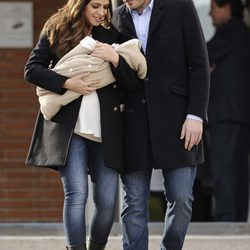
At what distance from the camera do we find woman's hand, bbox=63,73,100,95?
199 inches

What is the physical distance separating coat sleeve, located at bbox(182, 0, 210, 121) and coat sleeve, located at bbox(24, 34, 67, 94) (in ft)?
2.19

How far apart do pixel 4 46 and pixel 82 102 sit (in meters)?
2.39

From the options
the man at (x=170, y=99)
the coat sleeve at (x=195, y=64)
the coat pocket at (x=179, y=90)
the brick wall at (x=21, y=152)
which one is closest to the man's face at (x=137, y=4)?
the man at (x=170, y=99)

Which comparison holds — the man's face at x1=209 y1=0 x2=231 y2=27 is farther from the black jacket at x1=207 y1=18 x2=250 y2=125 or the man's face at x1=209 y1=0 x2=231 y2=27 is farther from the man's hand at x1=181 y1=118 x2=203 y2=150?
the man's hand at x1=181 y1=118 x2=203 y2=150

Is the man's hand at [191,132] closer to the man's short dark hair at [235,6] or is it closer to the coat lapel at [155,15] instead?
the coat lapel at [155,15]

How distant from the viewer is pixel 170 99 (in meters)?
5.24

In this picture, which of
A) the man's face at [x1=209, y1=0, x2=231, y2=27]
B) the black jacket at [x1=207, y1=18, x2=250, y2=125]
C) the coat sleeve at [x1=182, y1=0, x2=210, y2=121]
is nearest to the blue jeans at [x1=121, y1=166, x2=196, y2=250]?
the coat sleeve at [x1=182, y1=0, x2=210, y2=121]

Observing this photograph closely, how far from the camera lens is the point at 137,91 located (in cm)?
530

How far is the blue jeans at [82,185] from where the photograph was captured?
5.14m

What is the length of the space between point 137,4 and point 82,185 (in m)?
0.98

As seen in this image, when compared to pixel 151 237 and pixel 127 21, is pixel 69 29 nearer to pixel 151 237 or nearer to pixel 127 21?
pixel 127 21

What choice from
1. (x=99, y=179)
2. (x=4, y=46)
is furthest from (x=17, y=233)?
(x=99, y=179)

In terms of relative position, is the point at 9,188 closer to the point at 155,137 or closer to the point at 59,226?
the point at 59,226

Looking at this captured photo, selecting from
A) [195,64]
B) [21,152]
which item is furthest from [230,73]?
[195,64]
